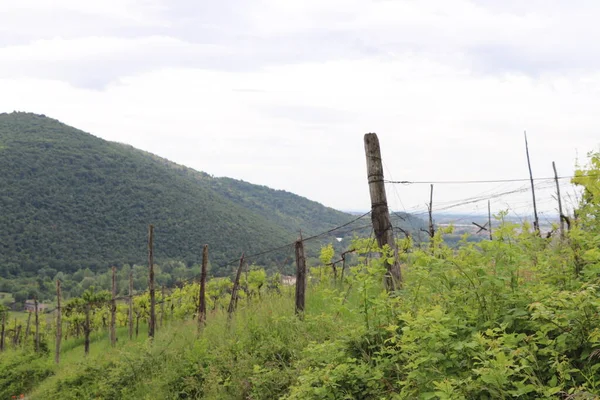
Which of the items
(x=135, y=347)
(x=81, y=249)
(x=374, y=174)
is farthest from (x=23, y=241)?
(x=374, y=174)

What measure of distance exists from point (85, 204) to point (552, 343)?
4180 inches

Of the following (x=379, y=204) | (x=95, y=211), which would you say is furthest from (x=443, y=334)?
(x=95, y=211)

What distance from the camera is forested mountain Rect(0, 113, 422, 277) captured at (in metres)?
86.5

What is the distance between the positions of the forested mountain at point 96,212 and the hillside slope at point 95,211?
0.62 ft

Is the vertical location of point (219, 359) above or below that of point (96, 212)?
below

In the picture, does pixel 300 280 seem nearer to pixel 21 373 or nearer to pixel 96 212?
pixel 21 373

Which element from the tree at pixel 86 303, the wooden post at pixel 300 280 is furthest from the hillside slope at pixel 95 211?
the wooden post at pixel 300 280

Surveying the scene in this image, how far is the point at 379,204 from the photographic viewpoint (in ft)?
22.0

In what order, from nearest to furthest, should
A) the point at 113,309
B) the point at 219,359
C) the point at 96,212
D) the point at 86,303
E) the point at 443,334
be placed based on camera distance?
the point at 443,334 → the point at 219,359 → the point at 113,309 → the point at 86,303 → the point at 96,212

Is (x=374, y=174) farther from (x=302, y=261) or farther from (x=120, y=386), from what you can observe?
Result: (x=120, y=386)

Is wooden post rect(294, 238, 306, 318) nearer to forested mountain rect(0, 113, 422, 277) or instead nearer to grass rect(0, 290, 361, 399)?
grass rect(0, 290, 361, 399)

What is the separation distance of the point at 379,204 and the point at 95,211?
10051 cm

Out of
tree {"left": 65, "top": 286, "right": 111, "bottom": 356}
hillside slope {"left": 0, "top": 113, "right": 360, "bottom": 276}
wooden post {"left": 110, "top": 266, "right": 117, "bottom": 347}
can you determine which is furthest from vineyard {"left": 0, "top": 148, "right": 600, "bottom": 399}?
hillside slope {"left": 0, "top": 113, "right": 360, "bottom": 276}

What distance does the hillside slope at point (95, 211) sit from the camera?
86.6m
